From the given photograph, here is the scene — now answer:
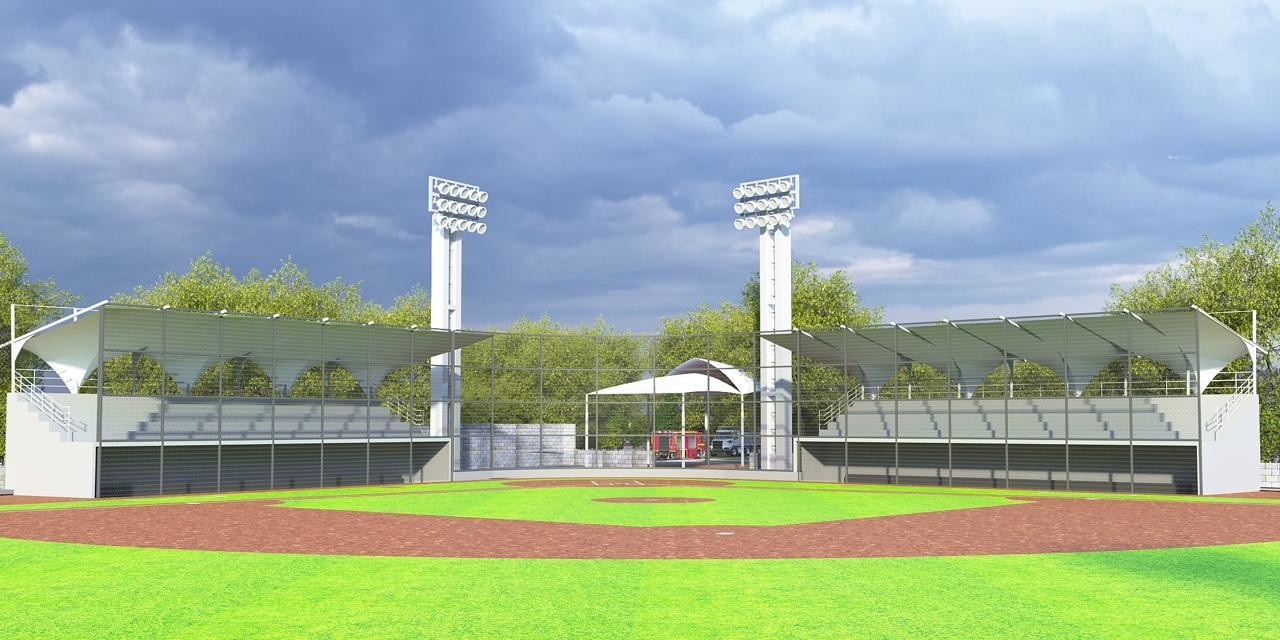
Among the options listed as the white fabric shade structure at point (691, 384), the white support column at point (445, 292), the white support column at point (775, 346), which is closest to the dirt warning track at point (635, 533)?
the white support column at point (445, 292)

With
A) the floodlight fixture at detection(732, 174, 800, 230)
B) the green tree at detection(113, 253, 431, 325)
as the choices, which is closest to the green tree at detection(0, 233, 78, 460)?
the green tree at detection(113, 253, 431, 325)

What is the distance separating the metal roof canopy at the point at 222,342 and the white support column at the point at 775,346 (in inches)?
506

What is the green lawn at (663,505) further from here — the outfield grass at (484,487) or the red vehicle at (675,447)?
the red vehicle at (675,447)

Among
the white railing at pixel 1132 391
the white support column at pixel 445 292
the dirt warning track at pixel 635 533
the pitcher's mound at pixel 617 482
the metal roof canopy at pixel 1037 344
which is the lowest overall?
the pitcher's mound at pixel 617 482

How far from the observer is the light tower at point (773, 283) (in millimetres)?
48406

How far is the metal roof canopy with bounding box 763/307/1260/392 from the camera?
1439 inches

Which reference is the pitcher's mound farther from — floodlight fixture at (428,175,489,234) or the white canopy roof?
floodlight fixture at (428,175,489,234)

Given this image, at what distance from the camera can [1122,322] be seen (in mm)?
36781

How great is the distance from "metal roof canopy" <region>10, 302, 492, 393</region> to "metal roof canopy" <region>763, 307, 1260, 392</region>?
50.5 feet

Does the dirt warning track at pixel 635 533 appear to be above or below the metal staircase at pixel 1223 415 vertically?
below

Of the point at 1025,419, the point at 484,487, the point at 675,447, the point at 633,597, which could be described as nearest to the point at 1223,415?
the point at 1025,419

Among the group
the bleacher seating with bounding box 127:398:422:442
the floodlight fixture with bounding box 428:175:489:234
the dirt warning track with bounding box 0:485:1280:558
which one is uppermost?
the floodlight fixture with bounding box 428:175:489:234

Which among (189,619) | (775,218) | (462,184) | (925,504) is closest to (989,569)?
(189,619)

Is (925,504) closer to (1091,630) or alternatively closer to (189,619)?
(1091,630)
